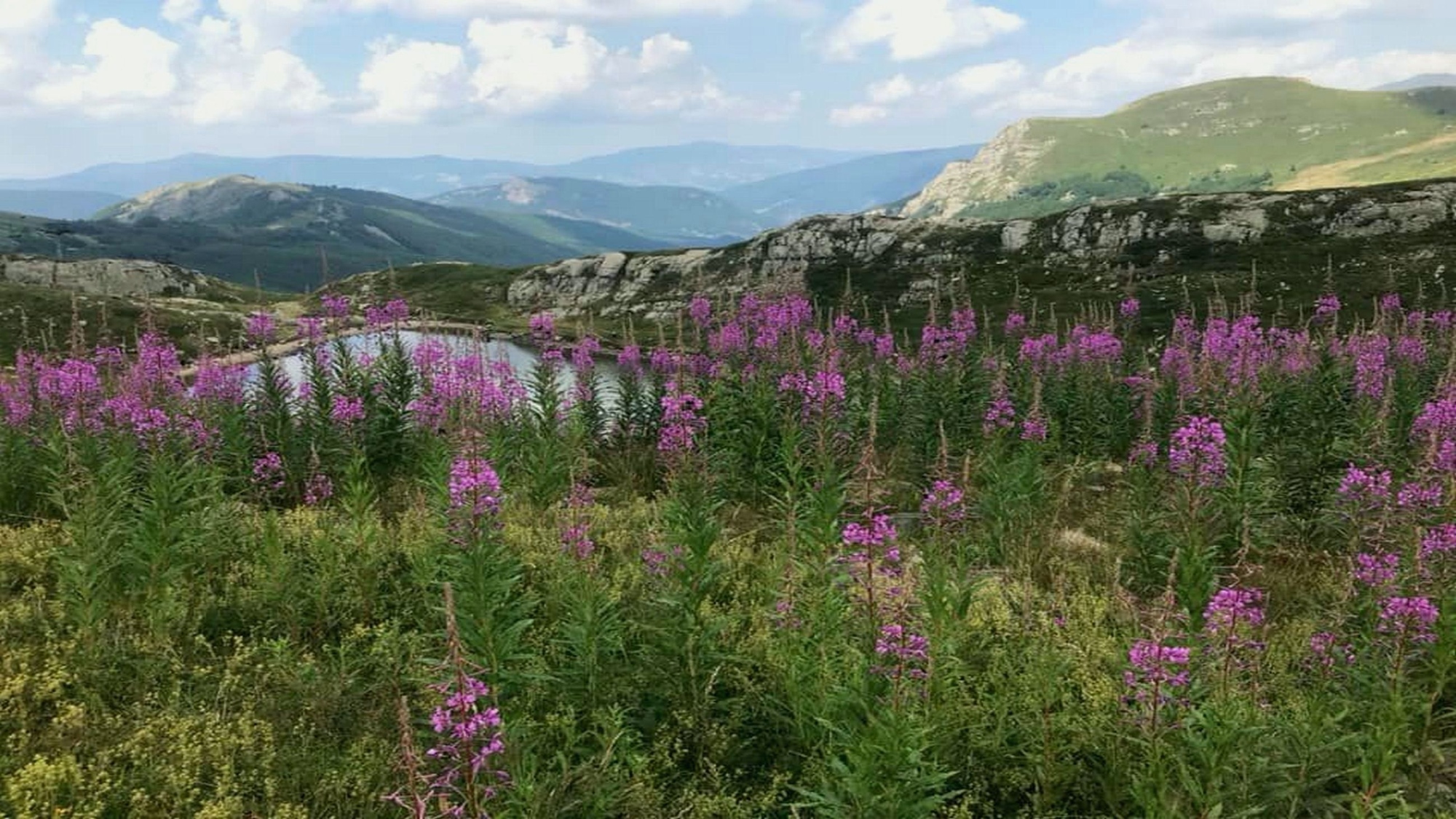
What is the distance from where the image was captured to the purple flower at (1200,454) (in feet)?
26.2

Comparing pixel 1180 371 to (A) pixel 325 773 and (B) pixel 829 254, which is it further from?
(B) pixel 829 254

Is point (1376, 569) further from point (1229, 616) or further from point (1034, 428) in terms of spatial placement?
point (1034, 428)

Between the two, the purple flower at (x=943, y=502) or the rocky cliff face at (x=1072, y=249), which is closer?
the purple flower at (x=943, y=502)

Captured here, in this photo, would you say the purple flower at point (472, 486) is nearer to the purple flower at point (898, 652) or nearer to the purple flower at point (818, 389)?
the purple flower at point (898, 652)

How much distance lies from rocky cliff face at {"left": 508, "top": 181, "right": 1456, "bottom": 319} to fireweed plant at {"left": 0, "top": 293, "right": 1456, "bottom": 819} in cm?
4310

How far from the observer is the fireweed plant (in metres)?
5.18

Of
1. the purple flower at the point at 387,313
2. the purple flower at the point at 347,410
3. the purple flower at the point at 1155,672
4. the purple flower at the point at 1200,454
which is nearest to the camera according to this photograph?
the purple flower at the point at 1155,672

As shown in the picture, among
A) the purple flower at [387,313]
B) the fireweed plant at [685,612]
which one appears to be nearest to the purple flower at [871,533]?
the fireweed plant at [685,612]

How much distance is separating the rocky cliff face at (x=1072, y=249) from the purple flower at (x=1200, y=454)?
45.8 m

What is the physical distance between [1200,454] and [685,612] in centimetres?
548

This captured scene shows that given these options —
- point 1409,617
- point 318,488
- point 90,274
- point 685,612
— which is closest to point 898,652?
point 685,612

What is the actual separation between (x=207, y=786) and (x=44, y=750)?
4.39 ft

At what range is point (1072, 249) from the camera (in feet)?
249

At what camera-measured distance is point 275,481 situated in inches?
495
